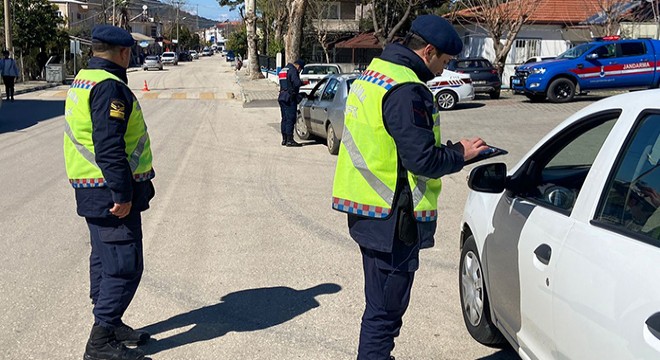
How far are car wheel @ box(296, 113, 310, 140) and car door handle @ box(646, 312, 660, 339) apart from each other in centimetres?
1241

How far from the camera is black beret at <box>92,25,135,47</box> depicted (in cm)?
401

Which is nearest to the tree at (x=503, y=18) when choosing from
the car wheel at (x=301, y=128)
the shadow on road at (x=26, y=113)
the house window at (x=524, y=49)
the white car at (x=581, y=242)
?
the house window at (x=524, y=49)

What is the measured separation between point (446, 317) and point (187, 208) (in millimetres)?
4383

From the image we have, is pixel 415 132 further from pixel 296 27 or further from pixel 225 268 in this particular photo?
pixel 296 27

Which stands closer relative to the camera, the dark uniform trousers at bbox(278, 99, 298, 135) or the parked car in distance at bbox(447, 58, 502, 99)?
the dark uniform trousers at bbox(278, 99, 298, 135)

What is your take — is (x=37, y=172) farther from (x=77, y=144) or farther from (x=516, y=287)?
(x=516, y=287)

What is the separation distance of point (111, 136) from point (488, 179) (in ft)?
6.82

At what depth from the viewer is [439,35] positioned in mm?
3145

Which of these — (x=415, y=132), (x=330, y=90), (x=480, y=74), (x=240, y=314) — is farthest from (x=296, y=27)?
(x=415, y=132)

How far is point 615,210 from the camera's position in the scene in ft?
9.21

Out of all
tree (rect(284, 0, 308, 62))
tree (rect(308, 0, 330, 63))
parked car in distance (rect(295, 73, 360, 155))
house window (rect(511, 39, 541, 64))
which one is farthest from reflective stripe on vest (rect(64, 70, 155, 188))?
tree (rect(308, 0, 330, 63))

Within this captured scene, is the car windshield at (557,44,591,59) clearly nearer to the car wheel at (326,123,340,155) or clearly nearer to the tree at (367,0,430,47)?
the car wheel at (326,123,340,155)

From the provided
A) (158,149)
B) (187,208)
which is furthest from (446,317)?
(158,149)

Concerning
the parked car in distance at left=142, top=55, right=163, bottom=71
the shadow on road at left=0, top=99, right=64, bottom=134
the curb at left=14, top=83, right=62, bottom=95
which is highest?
the parked car in distance at left=142, top=55, right=163, bottom=71
